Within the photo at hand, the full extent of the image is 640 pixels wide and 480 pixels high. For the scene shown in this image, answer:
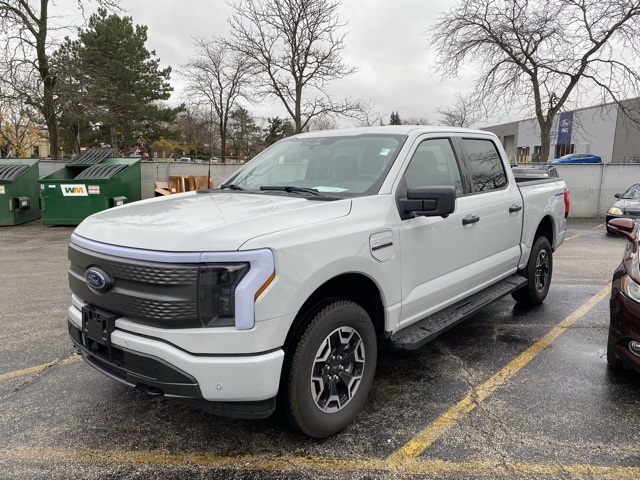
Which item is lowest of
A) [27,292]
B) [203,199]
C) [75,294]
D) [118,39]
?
[27,292]

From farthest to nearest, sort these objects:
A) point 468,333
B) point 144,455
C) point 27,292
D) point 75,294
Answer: point 27,292 → point 468,333 → point 75,294 → point 144,455

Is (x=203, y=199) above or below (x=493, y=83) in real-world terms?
below

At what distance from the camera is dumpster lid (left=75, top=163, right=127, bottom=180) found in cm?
1144

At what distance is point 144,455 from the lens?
2670mm

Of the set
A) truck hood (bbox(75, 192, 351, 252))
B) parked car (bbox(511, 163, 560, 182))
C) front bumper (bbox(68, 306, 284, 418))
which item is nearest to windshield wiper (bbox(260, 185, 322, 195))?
truck hood (bbox(75, 192, 351, 252))

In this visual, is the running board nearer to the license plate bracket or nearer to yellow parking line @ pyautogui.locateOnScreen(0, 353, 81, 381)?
the license plate bracket

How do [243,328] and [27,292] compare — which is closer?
[243,328]

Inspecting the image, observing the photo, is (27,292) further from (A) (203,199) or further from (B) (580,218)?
(B) (580,218)

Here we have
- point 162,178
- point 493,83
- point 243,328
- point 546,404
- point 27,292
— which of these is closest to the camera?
point 243,328

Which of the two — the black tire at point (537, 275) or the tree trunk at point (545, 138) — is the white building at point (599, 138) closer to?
the tree trunk at point (545, 138)

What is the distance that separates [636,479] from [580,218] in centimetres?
1512

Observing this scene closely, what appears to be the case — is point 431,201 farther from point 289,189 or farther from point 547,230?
point 547,230

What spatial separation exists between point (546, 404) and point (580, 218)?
1447cm

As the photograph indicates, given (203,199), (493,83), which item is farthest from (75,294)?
(493,83)
